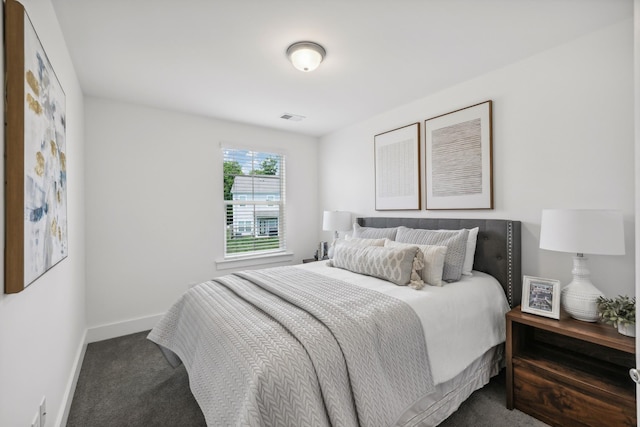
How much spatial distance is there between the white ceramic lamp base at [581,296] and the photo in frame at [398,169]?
4.70 ft

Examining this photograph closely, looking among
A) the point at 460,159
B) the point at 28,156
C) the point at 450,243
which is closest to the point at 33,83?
the point at 28,156

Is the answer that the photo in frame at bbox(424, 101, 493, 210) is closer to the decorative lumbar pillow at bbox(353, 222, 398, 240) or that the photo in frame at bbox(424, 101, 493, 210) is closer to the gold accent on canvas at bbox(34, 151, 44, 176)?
the decorative lumbar pillow at bbox(353, 222, 398, 240)

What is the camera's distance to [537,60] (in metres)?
2.23

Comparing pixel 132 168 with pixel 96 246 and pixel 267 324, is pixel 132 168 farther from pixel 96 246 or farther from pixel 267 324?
pixel 267 324

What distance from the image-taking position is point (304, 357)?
1245mm

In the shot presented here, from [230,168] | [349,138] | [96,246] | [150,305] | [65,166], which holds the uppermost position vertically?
[349,138]

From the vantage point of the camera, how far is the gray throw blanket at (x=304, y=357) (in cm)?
115

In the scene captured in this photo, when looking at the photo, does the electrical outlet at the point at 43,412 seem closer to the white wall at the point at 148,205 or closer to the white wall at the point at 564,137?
the white wall at the point at 148,205

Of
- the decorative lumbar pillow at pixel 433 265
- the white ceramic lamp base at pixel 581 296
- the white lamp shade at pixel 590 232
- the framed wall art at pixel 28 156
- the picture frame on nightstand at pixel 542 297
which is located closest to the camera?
the framed wall art at pixel 28 156

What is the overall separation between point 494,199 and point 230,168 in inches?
119

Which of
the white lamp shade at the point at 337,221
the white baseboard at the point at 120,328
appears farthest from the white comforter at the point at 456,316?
the white baseboard at the point at 120,328

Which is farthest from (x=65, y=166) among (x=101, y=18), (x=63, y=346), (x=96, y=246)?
(x=96, y=246)

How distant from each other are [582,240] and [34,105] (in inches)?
111

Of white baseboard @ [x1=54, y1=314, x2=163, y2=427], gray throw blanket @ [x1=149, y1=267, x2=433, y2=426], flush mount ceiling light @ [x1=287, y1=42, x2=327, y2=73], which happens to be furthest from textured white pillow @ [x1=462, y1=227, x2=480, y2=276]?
white baseboard @ [x1=54, y1=314, x2=163, y2=427]
